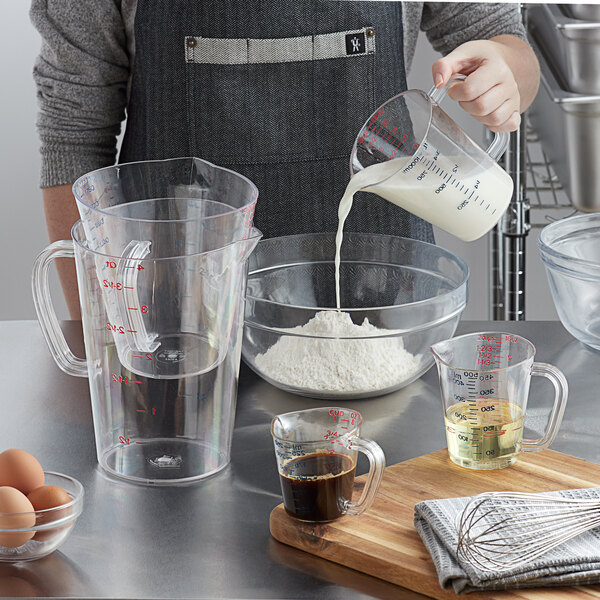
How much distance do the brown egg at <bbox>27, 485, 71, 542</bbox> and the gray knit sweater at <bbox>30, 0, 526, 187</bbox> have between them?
2.79 feet

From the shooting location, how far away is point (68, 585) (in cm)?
73

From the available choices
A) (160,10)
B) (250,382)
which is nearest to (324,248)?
(250,382)

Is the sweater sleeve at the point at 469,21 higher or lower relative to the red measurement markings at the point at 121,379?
higher

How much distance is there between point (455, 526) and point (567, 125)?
3.82ft

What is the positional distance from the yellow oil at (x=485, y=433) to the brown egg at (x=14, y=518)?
1.32 feet

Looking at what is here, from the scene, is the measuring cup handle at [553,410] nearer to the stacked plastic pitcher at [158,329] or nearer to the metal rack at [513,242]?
the stacked plastic pitcher at [158,329]

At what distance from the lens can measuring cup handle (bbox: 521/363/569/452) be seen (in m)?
0.89

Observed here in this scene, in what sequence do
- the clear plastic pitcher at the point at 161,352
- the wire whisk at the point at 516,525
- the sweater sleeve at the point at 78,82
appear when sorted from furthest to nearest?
the sweater sleeve at the point at 78,82
the clear plastic pitcher at the point at 161,352
the wire whisk at the point at 516,525

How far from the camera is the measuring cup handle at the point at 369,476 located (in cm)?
79

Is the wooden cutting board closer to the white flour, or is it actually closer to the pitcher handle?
the white flour

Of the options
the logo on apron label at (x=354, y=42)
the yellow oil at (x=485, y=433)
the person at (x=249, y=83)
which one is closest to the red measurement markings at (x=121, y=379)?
the yellow oil at (x=485, y=433)

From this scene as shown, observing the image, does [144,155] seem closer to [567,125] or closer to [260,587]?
[567,125]

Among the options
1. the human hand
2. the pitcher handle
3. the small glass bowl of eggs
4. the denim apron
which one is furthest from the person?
the small glass bowl of eggs

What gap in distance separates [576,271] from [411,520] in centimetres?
47
